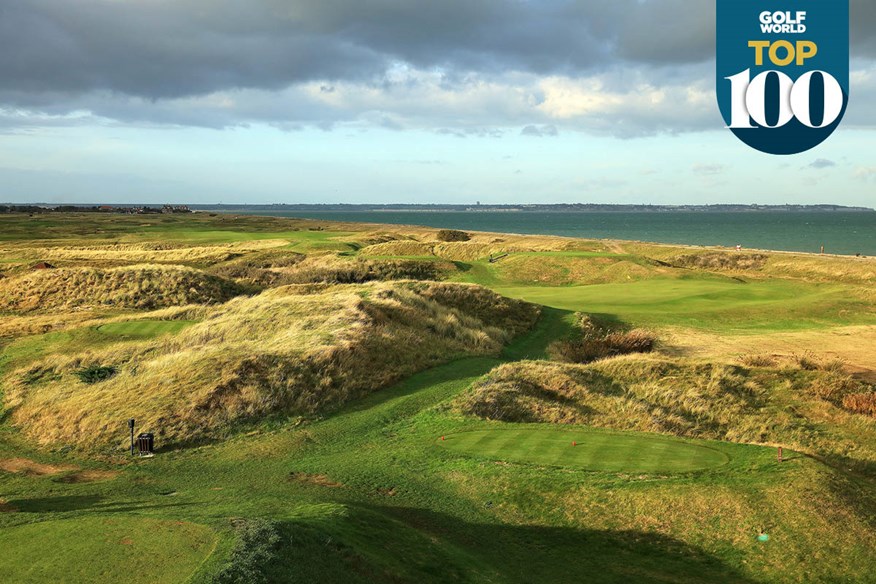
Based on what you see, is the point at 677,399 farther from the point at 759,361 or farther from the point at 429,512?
the point at 429,512

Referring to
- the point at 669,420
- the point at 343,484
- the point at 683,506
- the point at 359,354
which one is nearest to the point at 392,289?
the point at 359,354

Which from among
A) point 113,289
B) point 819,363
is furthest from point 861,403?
point 113,289

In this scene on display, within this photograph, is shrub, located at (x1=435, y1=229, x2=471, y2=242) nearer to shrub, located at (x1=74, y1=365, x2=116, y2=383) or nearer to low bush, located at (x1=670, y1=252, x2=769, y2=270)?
low bush, located at (x1=670, y1=252, x2=769, y2=270)

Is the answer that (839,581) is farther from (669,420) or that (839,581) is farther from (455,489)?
(669,420)

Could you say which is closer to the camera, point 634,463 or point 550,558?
point 550,558

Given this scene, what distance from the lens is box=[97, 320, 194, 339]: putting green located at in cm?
3139

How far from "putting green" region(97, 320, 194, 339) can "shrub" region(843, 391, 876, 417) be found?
91.9 ft

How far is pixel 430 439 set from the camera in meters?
17.8

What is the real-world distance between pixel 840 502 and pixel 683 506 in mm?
3183

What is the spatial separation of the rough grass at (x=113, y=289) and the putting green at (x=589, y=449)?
30.1 metres

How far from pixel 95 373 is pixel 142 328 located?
7.84m

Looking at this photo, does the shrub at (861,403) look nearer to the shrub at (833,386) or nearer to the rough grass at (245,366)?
the shrub at (833,386)

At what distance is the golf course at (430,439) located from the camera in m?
10.4

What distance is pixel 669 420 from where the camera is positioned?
20.6m
